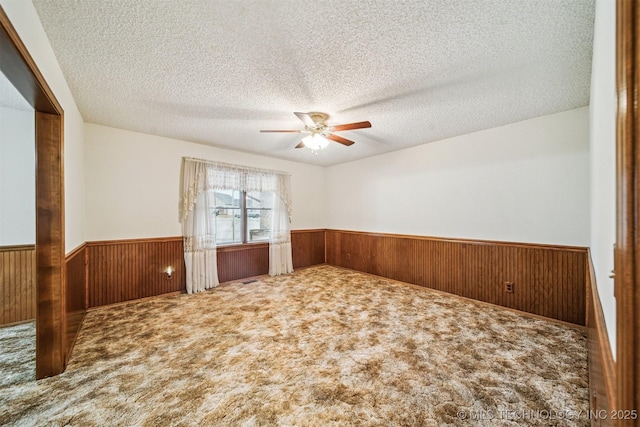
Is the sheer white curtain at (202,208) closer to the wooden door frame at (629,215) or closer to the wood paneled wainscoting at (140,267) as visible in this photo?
the wood paneled wainscoting at (140,267)

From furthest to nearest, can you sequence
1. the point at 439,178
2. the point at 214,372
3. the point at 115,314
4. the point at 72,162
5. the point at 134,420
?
the point at 439,178 < the point at 115,314 < the point at 72,162 < the point at 214,372 < the point at 134,420

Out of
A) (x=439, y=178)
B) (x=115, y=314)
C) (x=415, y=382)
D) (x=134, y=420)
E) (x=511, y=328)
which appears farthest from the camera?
(x=439, y=178)

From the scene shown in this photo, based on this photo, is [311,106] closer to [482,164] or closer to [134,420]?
[482,164]

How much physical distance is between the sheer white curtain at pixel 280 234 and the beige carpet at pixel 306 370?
173 centimetres

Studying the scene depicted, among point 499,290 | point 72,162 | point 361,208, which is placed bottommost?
point 499,290

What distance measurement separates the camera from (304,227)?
18.3ft

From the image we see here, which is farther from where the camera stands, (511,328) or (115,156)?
(115,156)

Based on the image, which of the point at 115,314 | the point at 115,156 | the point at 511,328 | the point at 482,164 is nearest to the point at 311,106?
the point at 482,164

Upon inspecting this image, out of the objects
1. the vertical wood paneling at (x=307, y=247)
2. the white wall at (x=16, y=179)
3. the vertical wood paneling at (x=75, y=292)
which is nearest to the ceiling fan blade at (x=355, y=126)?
the vertical wood paneling at (x=75, y=292)

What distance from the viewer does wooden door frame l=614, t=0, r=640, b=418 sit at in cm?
45

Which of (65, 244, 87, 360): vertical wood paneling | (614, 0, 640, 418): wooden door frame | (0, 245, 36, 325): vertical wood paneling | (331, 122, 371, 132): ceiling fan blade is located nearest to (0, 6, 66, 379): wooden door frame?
(65, 244, 87, 360): vertical wood paneling

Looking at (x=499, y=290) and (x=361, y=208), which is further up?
(x=361, y=208)

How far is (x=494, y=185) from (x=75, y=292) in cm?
524

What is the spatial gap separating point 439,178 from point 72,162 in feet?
15.5
